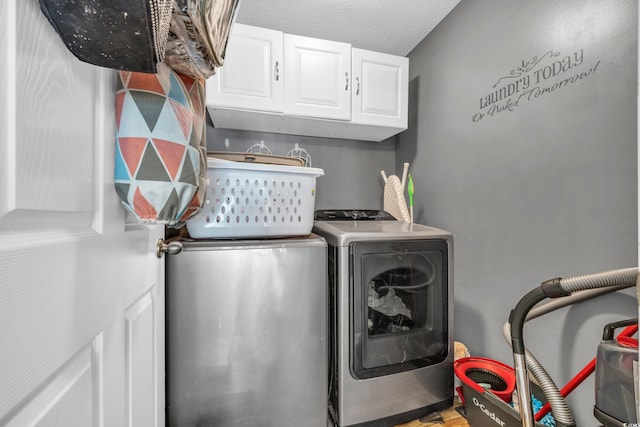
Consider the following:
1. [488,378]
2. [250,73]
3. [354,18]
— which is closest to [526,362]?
[488,378]

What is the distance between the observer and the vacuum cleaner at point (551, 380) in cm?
63

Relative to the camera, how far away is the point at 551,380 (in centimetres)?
80

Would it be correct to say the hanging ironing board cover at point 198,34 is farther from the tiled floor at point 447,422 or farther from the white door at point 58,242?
the tiled floor at point 447,422

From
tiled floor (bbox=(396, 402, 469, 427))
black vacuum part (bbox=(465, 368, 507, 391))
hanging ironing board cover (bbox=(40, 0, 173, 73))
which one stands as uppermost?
hanging ironing board cover (bbox=(40, 0, 173, 73))

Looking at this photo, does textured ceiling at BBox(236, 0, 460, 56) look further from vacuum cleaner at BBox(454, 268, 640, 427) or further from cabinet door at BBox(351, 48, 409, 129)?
vacuum cleaner at BBox(454, 268, 640, 427)

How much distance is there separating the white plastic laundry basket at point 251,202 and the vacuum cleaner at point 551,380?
852mm

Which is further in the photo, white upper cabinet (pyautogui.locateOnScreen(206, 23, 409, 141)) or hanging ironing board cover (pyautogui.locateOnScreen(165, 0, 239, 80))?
white upper cabinet (pyautogui.locateOnScreen(206, 23, 409, 141))

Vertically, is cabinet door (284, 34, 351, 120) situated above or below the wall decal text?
above

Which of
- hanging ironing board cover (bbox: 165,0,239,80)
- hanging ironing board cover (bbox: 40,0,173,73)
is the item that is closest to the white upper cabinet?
hanging ironing board cover (bbox: 165,0,239,80)

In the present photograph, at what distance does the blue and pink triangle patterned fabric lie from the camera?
0.51 m

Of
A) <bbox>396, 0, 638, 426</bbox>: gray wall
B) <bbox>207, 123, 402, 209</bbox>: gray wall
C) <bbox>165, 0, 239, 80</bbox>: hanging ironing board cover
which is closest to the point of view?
<bbox>165, 0, 239, 80</bbox>: hanging ironing board cover

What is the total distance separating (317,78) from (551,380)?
5.67 feet

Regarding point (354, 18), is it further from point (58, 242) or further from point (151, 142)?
point (58, 242)

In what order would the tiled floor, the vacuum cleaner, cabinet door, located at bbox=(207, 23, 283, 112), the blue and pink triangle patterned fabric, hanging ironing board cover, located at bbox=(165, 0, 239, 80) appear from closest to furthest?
hanging ironing board cover, located at bbox=(165, 0, 239, 80), the blue and pink triangle patterned fabric, the vacuum cleaner, the tiled floor, cabinet door, located at bbox=(207, 23, 283, 112)
